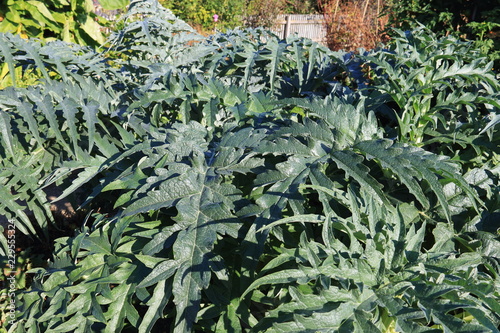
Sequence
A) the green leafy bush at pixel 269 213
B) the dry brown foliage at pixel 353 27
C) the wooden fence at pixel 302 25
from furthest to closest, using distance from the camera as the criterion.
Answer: the wooden fence at pixel 302 25 < the dry brown foliage at pixel 353 27 < the green leafy bush at pixel 269 213

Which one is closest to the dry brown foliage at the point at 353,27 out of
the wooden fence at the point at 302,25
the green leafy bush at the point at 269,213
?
the wooden fence at the point at 302,25

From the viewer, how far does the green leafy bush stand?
3.82 feet

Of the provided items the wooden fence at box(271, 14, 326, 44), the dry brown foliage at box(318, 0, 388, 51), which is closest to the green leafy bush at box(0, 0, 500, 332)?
the dry brown foliage at box(318, 0, 388, 51)

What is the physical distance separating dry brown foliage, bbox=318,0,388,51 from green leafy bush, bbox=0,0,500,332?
7.13 metres

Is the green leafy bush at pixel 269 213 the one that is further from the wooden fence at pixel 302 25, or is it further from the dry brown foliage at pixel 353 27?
the wooden fence at pixel 302 25

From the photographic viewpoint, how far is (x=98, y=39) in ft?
24.0

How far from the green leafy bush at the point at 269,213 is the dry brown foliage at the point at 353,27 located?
713 cm

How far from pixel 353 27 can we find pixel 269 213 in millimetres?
9395

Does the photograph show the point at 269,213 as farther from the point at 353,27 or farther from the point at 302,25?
the point at 302,25

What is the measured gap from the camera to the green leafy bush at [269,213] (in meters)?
1.16

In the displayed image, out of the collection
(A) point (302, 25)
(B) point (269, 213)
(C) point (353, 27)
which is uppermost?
(B) point (269, 213)

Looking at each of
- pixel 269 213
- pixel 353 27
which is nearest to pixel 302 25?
pixel 353 27

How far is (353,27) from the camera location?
10000 mm

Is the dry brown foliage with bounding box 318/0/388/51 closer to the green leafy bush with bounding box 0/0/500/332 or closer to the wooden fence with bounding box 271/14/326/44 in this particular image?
the wooden fence with bounding box 271/14/326/44
